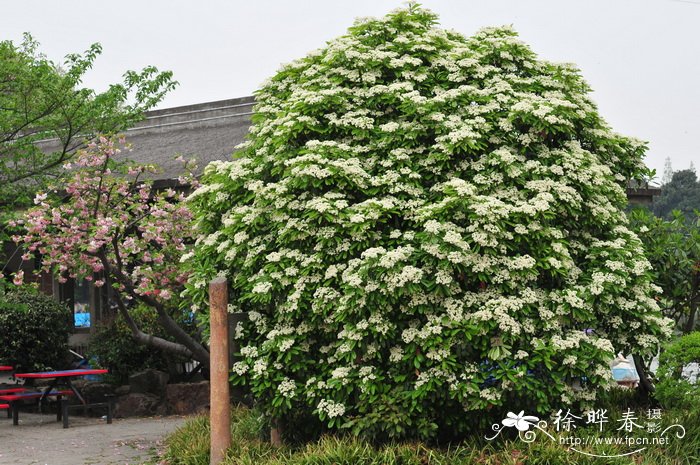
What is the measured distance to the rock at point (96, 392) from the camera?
15453mm

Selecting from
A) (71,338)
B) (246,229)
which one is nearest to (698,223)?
(246,229)

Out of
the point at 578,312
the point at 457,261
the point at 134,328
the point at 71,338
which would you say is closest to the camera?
the point at 457,261

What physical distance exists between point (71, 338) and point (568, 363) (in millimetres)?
14079

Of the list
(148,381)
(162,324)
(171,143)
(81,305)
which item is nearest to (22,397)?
(148,381)

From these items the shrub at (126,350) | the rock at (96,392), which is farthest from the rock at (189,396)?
the rock at (96,392)

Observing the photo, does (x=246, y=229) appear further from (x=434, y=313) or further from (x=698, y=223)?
(x=698, y=223)

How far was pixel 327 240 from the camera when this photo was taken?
8.38 meters

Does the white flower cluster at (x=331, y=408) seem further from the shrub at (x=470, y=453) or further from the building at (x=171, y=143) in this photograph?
the building at (x=171, y=143)

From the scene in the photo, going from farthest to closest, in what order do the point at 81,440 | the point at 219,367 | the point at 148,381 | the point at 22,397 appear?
the point at 148,381 < the point at 22,397 < the point at 81,440 < the point at 219,367

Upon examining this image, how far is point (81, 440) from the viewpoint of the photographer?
1213 cm

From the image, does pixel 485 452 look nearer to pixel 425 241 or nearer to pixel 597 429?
pixel 597 429

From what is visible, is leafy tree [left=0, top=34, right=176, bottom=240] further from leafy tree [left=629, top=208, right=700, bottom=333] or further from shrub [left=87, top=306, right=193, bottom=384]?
leafy tree [left=629, top=208, right=700, bottom=333]

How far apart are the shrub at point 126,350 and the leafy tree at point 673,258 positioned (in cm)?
863

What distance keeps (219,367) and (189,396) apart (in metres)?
6.17
